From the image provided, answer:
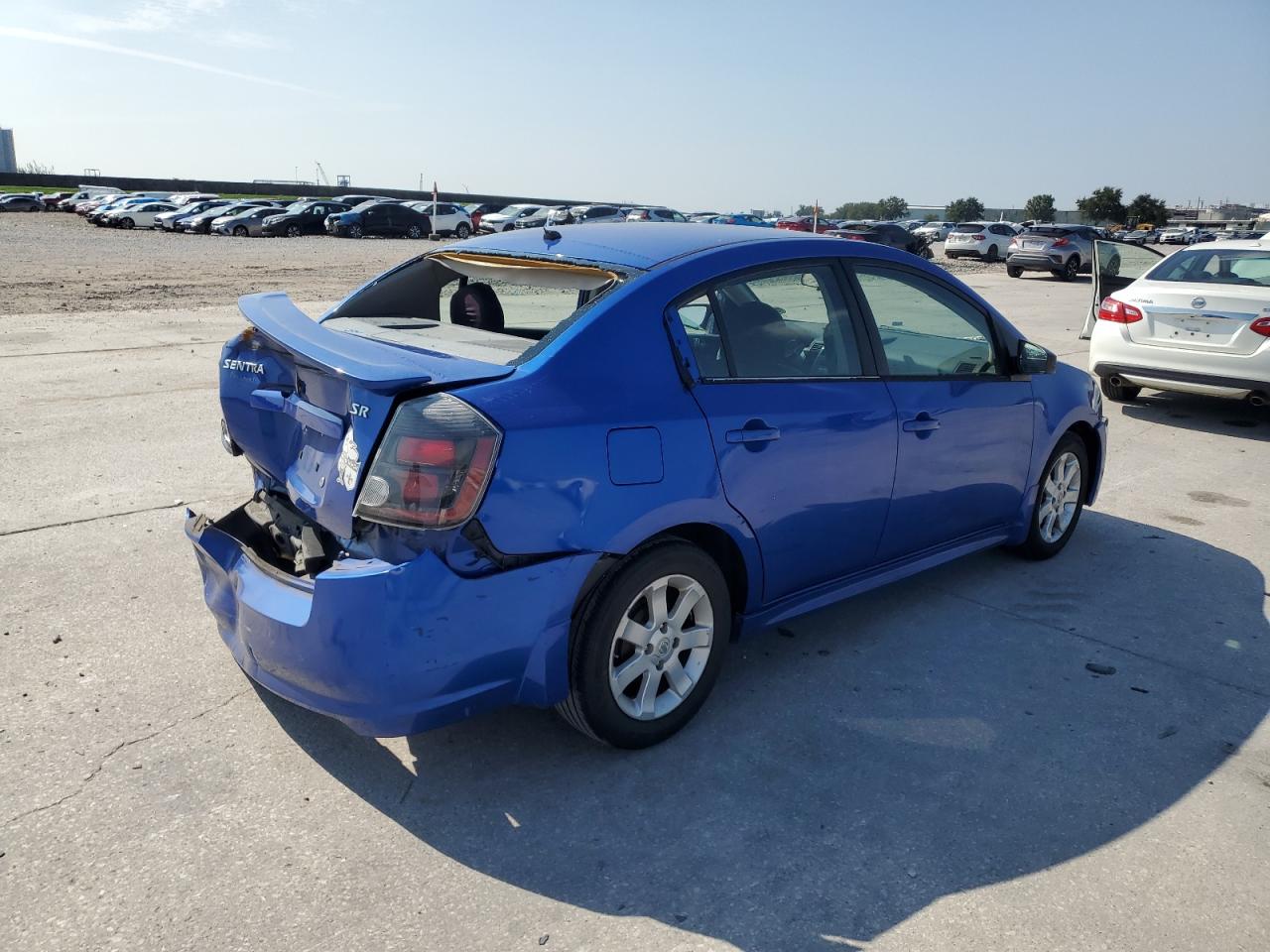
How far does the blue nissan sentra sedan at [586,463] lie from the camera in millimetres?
2820

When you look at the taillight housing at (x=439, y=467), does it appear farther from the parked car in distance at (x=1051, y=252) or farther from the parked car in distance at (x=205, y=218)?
the parked car in distance at (x=205, y=218)

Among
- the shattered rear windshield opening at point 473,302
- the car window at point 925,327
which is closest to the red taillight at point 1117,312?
the car window at point 925,327

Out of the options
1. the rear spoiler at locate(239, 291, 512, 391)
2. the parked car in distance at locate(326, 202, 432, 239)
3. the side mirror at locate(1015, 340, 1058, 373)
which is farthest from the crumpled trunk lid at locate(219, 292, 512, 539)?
the parked car in distance at locate(326, 202, 432, 239)

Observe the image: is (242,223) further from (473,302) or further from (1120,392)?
(473,302)

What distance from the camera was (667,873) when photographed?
2.78m

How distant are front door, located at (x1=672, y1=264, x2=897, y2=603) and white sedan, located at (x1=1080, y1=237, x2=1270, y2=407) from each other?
5.72m

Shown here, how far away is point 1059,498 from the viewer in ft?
17.2

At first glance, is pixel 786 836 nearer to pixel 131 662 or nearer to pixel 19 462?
pixel 131 662

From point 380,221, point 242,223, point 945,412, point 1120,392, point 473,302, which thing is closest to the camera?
point 473,302

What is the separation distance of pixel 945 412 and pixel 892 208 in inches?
5512

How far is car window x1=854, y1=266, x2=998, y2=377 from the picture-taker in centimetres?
411

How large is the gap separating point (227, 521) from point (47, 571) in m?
1.58

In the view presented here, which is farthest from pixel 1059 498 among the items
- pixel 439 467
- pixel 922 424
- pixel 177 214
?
pixel 177 214

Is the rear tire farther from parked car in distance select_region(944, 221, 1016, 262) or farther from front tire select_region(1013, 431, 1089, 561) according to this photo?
parked car in distance select_region(944, 221, 1016, 262)
